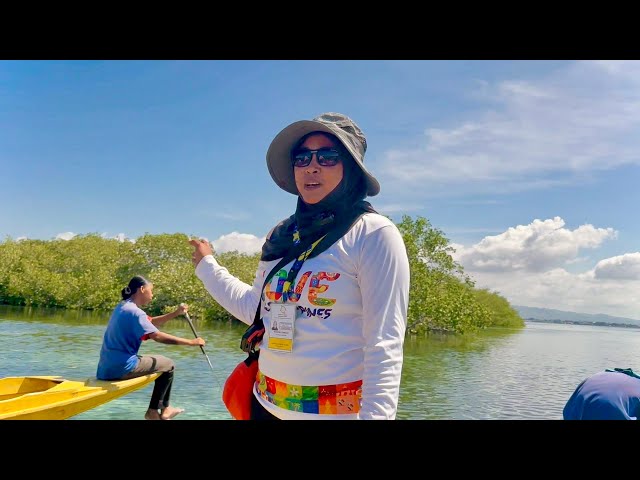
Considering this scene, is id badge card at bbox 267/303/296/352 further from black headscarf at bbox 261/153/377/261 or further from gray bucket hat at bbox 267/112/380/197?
gray bucket hat at bbox 267/112/380/197

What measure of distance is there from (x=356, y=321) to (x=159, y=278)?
2922cm

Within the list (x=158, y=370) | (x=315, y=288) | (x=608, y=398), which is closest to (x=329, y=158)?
(x=315, y=288)

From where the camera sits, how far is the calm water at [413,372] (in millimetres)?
9444

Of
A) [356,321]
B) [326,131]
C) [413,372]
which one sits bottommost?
[413,372]

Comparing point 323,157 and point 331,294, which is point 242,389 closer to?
point 331,294

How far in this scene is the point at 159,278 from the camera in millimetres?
28750

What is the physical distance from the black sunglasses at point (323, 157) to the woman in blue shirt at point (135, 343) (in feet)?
11.7

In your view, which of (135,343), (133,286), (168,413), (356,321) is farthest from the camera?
(168,413)

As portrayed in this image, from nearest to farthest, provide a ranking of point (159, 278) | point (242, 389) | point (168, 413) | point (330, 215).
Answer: point (330, 215) < point (242, 389) < point (168, 413) < point (159, 278)

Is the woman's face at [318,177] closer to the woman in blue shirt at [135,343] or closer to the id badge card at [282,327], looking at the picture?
the id badge card at [282,327]

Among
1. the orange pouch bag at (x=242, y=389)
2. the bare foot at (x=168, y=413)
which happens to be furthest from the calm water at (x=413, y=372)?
the orange pouch bag at (x=242, y=389)

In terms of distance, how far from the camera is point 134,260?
3431cm

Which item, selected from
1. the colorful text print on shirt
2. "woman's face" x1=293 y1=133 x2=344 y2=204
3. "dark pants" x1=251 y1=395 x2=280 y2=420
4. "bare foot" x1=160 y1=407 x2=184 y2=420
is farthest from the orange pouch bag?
"bare foot" x1=160 y1=407 x2=184 y2=420
